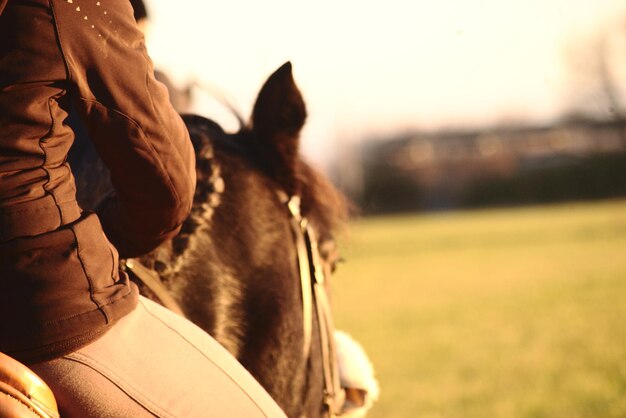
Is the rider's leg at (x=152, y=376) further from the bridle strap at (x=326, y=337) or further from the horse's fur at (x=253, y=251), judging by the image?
the bridle strap at (x=326, y=337)

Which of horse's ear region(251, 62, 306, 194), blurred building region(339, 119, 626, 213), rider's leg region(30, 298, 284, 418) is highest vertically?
horse's ear region(251, 62, 306, 194)

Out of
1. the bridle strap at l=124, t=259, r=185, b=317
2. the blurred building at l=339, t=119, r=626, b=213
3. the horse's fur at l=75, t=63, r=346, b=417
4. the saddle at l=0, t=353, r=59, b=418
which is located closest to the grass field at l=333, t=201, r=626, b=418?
the horse's fur at l=75, t=63, r=346, b=417

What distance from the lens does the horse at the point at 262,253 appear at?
2.52 m

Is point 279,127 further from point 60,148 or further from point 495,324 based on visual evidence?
point 495,324

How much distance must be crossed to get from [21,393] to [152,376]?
29cm

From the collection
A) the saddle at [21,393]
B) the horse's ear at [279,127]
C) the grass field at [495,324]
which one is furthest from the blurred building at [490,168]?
the saddle at [21,393]

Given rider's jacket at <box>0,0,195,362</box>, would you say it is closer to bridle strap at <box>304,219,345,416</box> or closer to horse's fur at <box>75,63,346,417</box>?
horse's fur at <box>75,63,346,417</box>

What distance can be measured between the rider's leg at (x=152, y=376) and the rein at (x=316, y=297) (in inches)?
30.6

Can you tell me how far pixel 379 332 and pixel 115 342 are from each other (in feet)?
38.7

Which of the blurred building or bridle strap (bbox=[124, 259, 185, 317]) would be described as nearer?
bridle strap (bbox=[124, 259, 185, 317])

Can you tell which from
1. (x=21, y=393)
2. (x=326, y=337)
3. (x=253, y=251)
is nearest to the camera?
(x=21, y=393)

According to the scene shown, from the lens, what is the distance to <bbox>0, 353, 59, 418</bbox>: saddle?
158cm

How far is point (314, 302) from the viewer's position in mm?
2746

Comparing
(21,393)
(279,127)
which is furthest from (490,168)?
(21,393)
